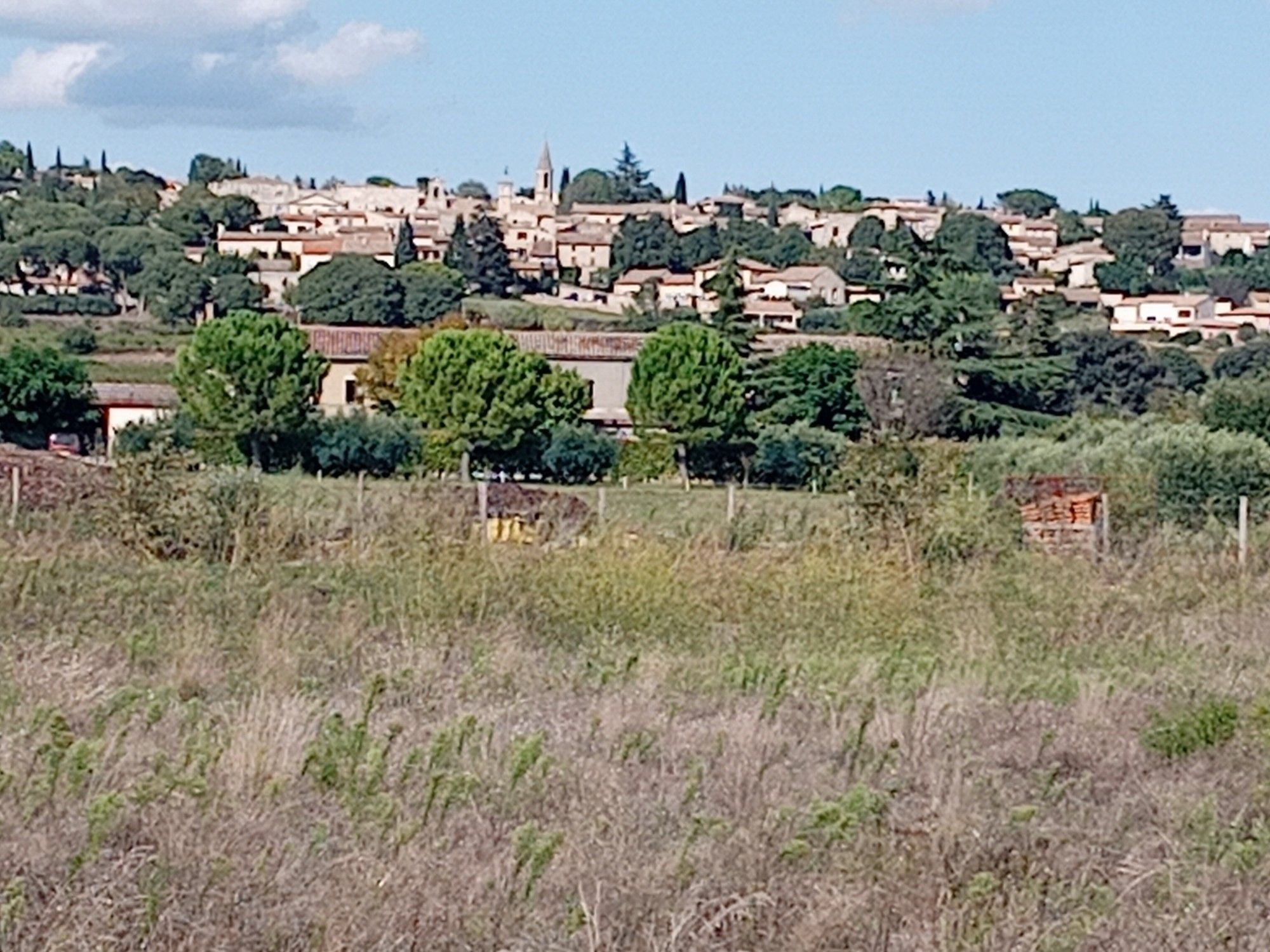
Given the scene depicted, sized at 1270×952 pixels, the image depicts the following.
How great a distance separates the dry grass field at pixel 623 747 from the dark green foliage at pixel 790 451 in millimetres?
35411

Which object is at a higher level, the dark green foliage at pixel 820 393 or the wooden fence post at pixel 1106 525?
the wooden fence post at pixel 1106 525

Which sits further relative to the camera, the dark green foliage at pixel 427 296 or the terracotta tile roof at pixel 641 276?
the terracotta tile roof at pixel 641 276

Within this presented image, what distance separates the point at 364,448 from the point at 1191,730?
42.1m

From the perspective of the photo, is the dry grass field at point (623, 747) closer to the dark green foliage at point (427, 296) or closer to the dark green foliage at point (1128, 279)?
the dark green foliage at point (427, 296)

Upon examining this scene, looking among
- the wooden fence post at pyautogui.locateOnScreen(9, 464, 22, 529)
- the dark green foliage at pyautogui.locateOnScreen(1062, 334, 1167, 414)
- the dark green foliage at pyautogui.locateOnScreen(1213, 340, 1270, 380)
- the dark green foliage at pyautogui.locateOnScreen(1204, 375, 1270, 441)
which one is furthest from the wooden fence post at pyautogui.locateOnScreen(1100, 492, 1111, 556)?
the dark green foliage at pyautogui.locateOnScreen(1213, 340, 1270, 380)

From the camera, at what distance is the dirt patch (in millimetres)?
15688

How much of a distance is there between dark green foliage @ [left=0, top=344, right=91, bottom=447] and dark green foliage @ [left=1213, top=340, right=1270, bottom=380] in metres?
39.4

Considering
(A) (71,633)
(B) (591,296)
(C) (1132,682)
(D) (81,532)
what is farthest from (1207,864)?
(B) (591,296)

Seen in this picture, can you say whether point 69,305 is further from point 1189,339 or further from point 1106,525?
point 1106,525

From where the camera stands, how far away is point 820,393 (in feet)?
178

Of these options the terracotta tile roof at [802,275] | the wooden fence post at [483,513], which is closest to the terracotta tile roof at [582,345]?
the wooden fence post at [483,513]

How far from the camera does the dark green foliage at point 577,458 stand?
164ft

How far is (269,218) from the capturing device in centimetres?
14775

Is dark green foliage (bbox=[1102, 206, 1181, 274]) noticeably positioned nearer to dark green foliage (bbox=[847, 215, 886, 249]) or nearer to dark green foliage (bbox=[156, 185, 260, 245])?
dark green foliage (bbox=[847, 215, 886, 249])
